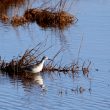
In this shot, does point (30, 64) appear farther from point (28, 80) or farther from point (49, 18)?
point (49, 18)

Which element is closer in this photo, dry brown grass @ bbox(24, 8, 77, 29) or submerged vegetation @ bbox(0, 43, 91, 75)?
submerged vegetation @ bbox(0, 43, 91, 75)

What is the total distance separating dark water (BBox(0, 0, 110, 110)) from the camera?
1167 centimetres

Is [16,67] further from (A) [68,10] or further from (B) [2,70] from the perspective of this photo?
(A) [68,10]

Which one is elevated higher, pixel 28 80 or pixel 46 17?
pixel 46 17

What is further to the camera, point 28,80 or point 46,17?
point 46,17

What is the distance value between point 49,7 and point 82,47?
661 centimetres

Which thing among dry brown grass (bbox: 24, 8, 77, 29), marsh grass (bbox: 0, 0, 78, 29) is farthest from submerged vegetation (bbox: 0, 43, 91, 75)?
dry brown grass (bbox: 24, 8, 77, 29)

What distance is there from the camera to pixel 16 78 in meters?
14.0

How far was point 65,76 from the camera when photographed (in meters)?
14.3

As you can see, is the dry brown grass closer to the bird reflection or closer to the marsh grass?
the marsh grass

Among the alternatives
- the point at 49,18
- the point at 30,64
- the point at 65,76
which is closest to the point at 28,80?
the point at 30,64

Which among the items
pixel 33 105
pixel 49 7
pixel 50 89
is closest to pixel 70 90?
pixel 50 89

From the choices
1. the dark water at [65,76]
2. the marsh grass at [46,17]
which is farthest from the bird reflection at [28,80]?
the marsh grass at [46,17]

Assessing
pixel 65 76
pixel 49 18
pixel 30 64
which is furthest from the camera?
pixel 49 18
